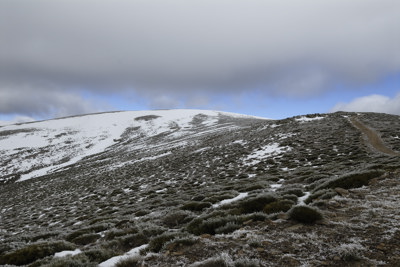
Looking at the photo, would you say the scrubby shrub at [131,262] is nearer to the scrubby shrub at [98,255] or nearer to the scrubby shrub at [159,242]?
the scrubby shrub at [159,242]

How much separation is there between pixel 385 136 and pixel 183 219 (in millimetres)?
24134

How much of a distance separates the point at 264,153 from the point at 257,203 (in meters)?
16.8

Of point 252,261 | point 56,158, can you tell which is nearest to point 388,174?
point 252,261

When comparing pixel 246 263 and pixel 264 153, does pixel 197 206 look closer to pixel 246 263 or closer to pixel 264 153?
pixel 246 263

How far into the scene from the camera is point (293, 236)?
5605 mm

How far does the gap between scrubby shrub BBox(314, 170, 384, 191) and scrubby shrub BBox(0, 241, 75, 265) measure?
9381mm

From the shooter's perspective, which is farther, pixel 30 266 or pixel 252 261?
pixel 30 266

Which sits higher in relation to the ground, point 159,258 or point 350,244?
point 350,244

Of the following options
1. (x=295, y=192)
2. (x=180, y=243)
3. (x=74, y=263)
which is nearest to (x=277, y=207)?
(x=295, y=192)

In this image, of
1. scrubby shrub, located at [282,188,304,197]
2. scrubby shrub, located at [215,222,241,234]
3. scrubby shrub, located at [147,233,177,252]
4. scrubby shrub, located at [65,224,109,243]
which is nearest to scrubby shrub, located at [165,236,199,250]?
scrubby shrub, located at [147,233,177,252]

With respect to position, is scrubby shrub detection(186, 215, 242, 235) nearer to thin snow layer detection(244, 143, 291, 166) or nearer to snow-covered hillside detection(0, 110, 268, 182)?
thin snow layer detection(244, 143, 291, 166)

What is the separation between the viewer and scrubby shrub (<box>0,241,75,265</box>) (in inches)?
280

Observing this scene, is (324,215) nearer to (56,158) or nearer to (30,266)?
(30,266)

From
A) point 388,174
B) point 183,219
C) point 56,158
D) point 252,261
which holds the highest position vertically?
point 388,174
